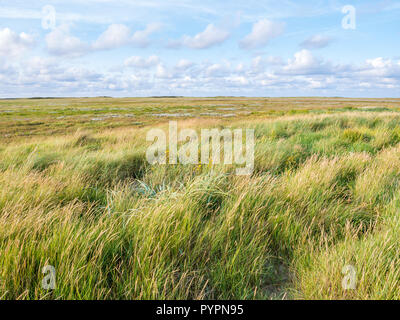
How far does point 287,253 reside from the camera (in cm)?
214

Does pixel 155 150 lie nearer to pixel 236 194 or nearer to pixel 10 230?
pixel 236 194

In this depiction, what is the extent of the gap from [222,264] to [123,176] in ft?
10.5

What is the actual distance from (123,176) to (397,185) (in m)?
4.41

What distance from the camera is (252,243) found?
Result: 205cm
